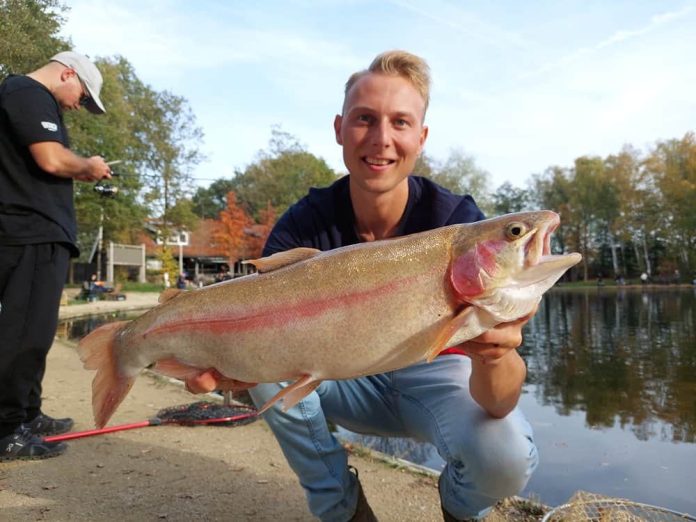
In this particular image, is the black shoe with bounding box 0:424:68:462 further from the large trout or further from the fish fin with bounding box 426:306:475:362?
the fish fin with bounding box 426:306:475:362

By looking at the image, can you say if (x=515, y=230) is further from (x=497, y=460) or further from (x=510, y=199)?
(x=510, y=199)

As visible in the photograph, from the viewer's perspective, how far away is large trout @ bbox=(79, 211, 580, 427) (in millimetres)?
2066

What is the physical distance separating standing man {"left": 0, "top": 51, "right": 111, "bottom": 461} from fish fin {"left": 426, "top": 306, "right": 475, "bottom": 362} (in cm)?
334

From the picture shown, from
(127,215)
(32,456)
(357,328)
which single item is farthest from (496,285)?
(127,215)

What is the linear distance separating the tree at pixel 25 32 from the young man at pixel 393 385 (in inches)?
510

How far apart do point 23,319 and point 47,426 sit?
1.32 metres

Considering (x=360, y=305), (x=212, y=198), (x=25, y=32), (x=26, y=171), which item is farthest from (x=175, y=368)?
(x=212, y=198)

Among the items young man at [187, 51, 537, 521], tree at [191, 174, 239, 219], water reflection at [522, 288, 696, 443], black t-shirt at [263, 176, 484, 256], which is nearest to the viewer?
young man at [187, 51, 537, 521]

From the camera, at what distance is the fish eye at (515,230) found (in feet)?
6.80

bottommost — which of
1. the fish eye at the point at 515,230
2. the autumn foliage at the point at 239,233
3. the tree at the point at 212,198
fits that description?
the fish eye at the point at 515,230

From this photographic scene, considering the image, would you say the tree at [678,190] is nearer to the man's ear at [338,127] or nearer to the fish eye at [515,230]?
the man's ear at [338,127]

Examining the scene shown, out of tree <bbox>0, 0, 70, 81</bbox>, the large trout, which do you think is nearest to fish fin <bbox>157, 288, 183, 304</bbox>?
the large trout

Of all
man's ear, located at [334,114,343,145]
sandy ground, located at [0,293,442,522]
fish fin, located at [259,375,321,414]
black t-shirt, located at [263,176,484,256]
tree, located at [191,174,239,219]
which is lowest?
sandy ground, located at [0,293,442,522]

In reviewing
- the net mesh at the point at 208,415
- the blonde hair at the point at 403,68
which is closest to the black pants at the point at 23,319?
the net mesh at the point at 208,415
